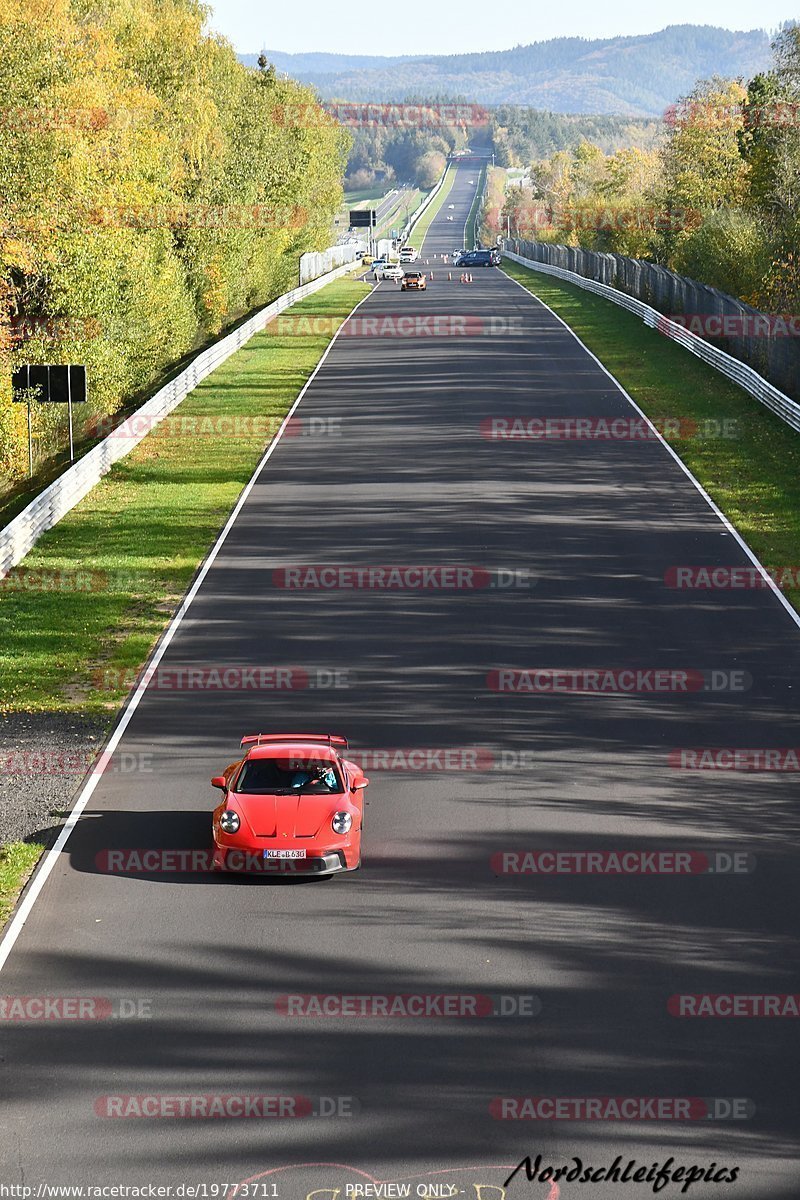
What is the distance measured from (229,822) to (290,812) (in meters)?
0.65

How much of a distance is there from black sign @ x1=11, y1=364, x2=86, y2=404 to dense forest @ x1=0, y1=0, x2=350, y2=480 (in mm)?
2433

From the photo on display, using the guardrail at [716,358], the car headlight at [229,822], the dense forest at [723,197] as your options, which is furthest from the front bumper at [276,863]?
the dense forest at [723,197]

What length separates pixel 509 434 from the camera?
4231cm

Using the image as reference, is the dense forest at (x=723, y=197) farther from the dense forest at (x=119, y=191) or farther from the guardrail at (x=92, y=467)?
the dense forest at (x=119, y=191)

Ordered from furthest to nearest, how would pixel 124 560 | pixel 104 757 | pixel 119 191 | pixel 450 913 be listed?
pixel 119 191 < pixel 124 560 < pixel 104 757 < pixel 450 913

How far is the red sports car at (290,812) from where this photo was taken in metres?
15.3

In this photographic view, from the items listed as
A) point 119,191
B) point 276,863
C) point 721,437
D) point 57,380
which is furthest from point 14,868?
point 119,191

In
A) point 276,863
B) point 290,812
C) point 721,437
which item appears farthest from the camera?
point 721,437

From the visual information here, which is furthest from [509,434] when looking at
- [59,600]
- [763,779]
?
[763,779]

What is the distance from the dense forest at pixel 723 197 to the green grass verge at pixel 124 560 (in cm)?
1908

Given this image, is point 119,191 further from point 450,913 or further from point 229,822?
point 450,913

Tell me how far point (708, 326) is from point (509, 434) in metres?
19.2

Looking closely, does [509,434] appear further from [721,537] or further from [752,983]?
[752,983]

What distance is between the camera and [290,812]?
15.7 meters
